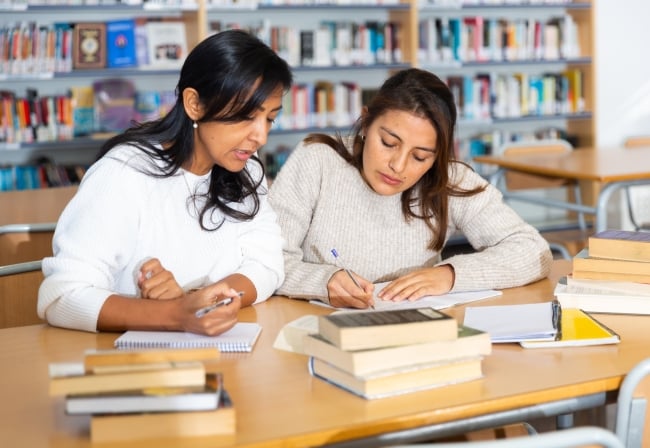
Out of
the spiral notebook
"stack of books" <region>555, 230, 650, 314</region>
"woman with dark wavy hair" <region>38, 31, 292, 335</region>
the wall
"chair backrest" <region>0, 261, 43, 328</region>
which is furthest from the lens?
the wall

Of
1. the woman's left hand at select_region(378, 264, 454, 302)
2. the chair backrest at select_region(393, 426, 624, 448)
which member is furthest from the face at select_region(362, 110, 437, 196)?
the chair backrest at select_region(393, 426, 624, 448)

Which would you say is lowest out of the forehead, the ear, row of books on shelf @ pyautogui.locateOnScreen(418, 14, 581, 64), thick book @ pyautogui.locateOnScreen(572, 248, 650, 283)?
thick book @ pyautogui.locateOnScreen(572, 248, 650, 283)

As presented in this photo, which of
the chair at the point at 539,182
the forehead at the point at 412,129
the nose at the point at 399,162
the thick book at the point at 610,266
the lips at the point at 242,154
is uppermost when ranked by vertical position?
the forehead at the point at 412,129

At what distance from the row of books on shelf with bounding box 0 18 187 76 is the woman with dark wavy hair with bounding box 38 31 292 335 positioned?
10.4 feet

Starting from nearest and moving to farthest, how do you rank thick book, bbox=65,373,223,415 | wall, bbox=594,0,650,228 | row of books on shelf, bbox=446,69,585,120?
thick book, bbox=65,373,223,415, row of books on shelf, bbox=446,69,585,120, wall, bbox=594,0,650,228

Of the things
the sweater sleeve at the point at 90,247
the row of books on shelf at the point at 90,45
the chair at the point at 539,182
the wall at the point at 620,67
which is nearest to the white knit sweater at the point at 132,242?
the sweater sleeve at the point at 90,247

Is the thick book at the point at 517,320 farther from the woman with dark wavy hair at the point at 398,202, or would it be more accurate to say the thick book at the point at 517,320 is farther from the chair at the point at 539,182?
the chair at the point at 539,182

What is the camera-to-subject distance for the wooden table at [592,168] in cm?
370

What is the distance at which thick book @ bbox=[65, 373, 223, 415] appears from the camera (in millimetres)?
1164

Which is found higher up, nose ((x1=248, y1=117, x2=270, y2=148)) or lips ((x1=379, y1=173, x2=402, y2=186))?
nose ((x1=248, y1=117, x2=270, y2=148))

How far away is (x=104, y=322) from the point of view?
1636 mm

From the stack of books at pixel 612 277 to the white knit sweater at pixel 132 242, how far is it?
0.59 meters

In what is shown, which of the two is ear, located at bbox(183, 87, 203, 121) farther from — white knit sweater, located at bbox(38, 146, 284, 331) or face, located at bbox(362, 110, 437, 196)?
face, located at bbox(362, 110, 437, 196)

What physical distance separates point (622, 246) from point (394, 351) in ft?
2.29
